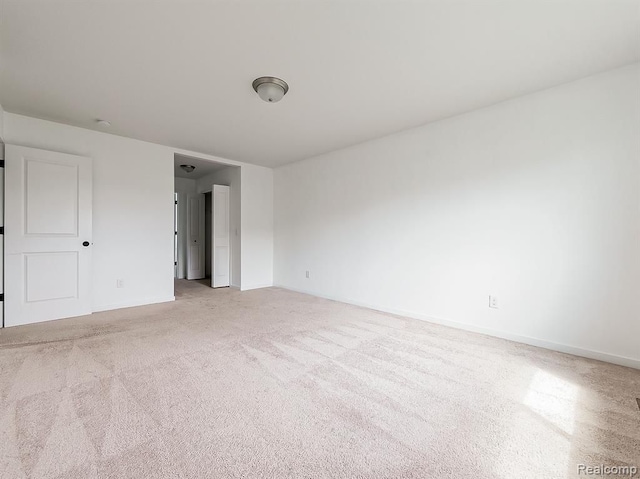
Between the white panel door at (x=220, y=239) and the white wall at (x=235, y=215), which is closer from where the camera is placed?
the white wall at (x=235, y=215)

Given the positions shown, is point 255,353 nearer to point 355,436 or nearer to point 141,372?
point 141,372

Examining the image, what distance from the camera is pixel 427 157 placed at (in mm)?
3523

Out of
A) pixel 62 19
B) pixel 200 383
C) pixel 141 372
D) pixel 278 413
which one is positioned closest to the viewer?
pixel 278 413

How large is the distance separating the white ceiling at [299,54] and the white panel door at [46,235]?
65cm

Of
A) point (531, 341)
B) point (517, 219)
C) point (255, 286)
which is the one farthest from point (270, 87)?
point (255, 286)

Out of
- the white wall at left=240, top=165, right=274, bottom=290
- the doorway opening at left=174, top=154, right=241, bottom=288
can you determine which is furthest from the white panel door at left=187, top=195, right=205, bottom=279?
the white wall at left=240, top=165, right=274, bottom=290

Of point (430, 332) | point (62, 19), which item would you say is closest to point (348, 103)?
point (62, 19)

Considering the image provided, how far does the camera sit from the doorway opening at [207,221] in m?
5.60

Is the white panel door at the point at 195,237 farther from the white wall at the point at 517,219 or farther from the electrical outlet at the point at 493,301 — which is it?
the electrical outlet at the point at 493,301

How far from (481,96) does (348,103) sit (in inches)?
52.2

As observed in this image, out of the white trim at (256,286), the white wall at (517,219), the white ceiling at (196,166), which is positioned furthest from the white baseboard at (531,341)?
the white ceiling at (196,166)

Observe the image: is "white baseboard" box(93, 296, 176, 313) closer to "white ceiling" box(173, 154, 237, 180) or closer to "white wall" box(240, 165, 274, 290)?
"white wall" box(240, 165, 274, 290)

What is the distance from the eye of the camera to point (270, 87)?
99.4 inches

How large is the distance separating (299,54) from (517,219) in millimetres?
2561
